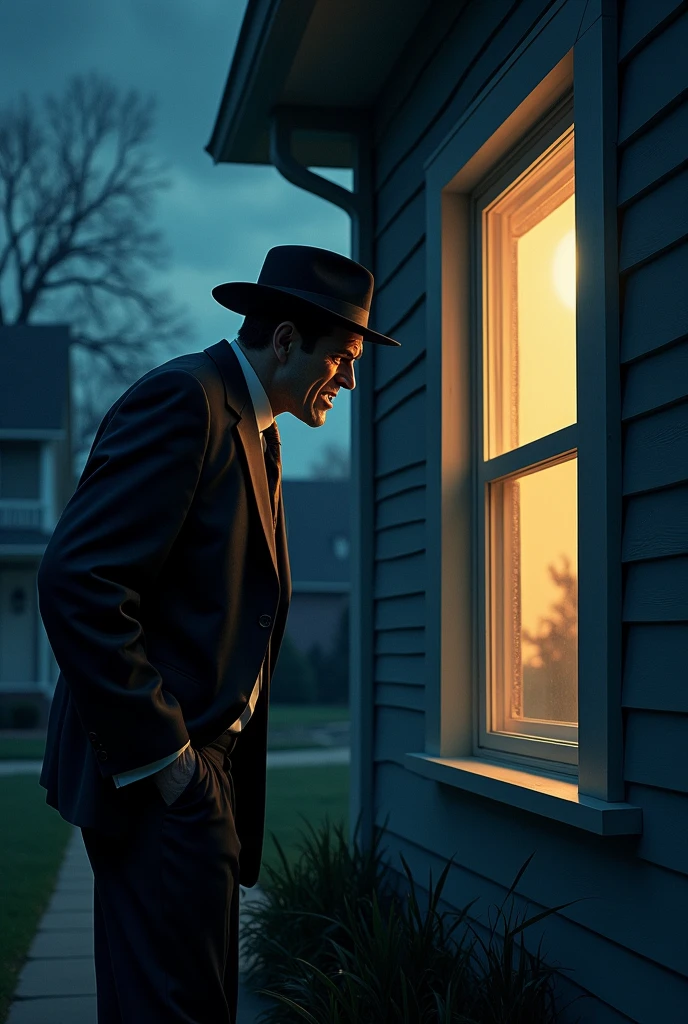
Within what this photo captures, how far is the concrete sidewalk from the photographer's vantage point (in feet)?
12.4

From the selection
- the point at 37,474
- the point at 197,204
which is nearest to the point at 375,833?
the point at 37,474

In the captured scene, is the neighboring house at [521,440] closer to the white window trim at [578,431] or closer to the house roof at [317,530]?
the white window trim at [578,431]

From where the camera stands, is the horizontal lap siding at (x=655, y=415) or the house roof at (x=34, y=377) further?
the house roof at (x=34, y=377)

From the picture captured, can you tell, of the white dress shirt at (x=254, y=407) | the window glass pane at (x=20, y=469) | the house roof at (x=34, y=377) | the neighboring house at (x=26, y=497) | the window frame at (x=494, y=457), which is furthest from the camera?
the window glass pane at (x=20, y=469)

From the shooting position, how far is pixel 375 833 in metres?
4.60

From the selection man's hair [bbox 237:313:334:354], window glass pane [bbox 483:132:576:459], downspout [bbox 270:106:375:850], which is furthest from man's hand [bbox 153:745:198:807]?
downspout [bbox 270:106:375:850]

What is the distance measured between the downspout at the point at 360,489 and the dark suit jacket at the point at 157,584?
256 cm

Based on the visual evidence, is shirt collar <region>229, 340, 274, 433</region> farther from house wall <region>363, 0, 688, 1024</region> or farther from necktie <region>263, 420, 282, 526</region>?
house wall <region>363, 0, 688, 1024</region>

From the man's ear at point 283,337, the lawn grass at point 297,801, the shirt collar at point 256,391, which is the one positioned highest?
the man's ear at point 283,337

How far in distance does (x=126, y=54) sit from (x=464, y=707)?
Result: 2590 inches

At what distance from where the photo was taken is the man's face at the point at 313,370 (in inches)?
89.0

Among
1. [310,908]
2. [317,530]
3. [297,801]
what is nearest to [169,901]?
[310,908]

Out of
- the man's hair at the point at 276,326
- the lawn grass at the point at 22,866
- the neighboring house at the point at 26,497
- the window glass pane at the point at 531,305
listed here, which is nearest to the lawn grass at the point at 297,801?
the lawn grass at the point at 22,866

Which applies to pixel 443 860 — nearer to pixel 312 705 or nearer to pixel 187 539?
pixel 187 539
